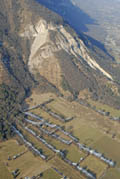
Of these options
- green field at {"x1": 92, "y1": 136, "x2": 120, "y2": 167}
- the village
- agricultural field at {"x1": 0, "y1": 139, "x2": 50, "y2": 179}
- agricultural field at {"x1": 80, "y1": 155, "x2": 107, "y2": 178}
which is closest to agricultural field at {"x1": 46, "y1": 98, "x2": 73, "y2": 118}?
the village

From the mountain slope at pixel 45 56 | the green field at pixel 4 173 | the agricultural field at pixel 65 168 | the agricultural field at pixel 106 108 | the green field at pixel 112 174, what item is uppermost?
the mountain slope at pixel 45 56

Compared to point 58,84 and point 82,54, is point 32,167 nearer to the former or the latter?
point 58,84

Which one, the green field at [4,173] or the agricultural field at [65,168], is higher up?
the agricultural field at [65,168]

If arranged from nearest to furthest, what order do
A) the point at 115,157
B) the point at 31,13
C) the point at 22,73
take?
1. the point at 115,157
2. the point at 22,73
3. the point at 31,13

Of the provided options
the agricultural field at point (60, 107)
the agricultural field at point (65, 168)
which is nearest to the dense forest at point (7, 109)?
the agricultural field at point (60, 107)

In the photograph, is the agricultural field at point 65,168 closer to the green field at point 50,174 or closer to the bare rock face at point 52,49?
the green field at point 50,174

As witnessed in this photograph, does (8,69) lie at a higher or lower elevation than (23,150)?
higher

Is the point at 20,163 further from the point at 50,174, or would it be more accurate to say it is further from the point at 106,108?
the point at 106,108

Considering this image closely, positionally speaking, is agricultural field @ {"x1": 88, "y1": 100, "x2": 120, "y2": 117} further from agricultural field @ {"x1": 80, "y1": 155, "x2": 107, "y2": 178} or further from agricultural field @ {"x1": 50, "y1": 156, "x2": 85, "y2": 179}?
agricultural field @ {"x1": 50, "y1": 156, "x2": 85, "y2": 179}

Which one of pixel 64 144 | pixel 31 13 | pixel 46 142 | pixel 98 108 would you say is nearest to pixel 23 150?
pixel 46 142

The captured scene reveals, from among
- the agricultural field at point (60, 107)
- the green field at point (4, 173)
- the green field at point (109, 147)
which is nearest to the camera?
the green field at point (4, 173)

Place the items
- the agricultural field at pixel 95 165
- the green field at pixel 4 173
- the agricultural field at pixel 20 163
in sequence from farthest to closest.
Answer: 1. the agricultural field at pixel 95 165
2. the agricultural field at pixel 20 163
3. the green field at pixel 4 173
